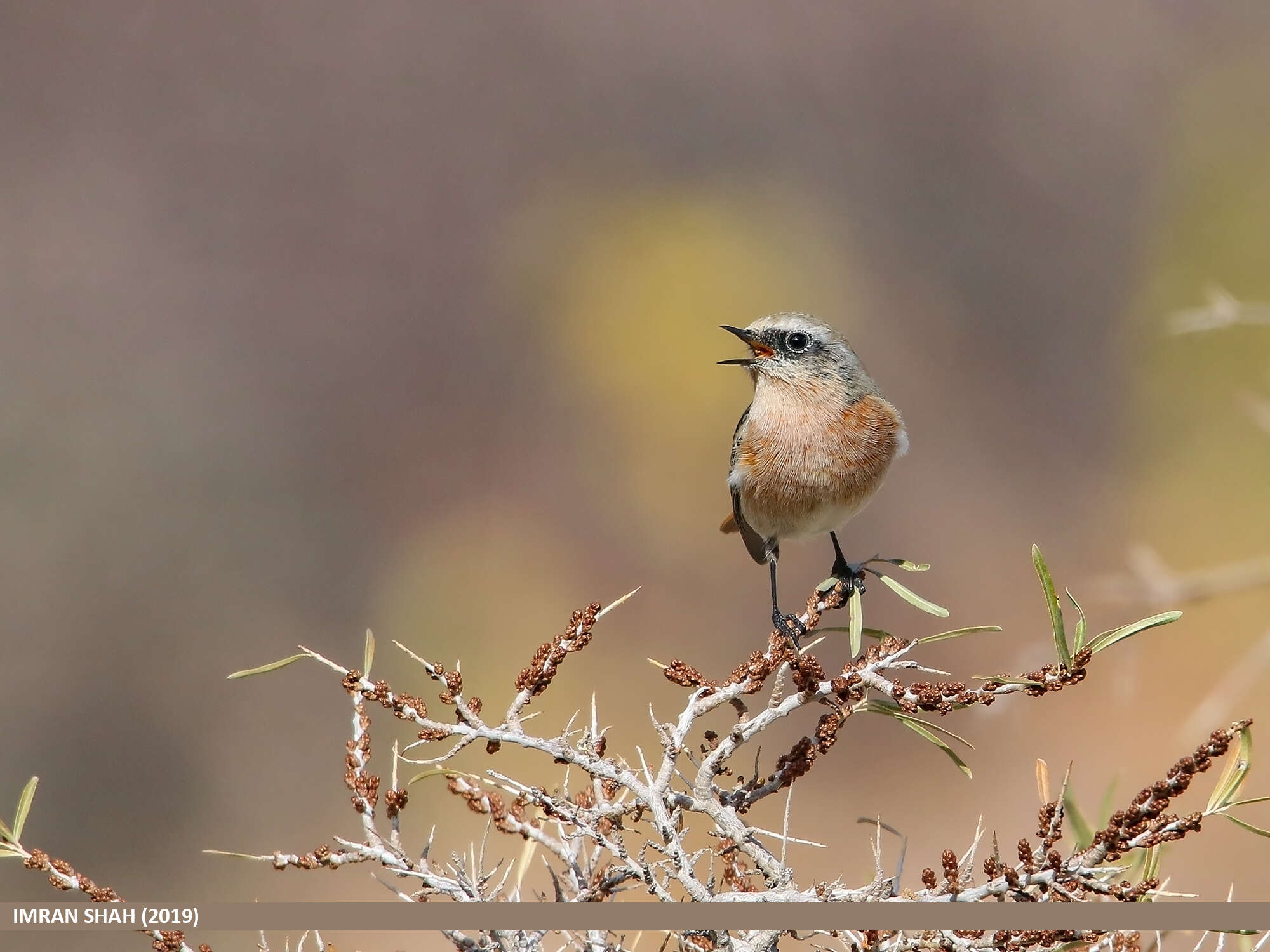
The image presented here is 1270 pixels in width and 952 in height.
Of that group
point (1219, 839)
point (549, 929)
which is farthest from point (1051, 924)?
point (1219, 839)

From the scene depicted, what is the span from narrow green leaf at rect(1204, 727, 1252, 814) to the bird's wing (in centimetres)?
185

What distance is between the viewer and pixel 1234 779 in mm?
1497

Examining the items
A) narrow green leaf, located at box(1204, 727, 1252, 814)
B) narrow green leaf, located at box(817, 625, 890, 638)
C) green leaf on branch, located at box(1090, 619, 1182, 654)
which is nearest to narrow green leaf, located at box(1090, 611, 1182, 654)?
green leaf on branch, located at box(1090, 619, 1182, 654)

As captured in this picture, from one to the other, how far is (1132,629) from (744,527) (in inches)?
78.8

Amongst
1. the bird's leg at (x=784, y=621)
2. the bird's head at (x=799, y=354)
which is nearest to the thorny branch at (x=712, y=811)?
the bird's leg at (x=784, y=621)

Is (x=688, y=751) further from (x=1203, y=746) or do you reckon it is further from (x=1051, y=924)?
(x=1203, y=746)

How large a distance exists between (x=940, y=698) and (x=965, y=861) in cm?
24

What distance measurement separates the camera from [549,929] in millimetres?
1459

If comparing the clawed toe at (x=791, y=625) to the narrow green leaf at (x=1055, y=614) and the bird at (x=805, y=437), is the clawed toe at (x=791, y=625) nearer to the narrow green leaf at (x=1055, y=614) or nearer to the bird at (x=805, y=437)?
the bird at (x=805, y=437)

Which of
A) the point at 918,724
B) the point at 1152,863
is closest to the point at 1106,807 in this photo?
the point at 1152,863

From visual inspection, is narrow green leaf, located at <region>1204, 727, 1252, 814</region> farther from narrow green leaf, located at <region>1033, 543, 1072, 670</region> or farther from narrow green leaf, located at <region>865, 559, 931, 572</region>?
narrow green leaf, located at <region>865, 559, 931, 572</region>

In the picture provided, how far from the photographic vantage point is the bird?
3023 mm

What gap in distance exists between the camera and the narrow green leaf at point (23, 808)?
1562 millimetres

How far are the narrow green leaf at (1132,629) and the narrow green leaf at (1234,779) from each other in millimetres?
173
